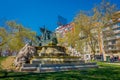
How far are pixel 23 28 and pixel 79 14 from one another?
16.7 m

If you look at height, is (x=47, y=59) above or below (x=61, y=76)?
above

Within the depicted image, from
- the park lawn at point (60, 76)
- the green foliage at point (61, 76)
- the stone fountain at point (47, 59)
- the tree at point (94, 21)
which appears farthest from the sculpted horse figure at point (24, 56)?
the tree at point (94, 21)

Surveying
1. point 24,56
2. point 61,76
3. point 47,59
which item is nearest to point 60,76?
point 61,76

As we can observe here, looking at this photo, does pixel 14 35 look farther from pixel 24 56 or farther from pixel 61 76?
pixel 61 76

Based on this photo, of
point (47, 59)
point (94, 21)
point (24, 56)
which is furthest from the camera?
point (94, 21)

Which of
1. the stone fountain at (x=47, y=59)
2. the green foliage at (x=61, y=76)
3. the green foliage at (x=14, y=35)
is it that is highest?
the green foliage at (x=14, y=35)

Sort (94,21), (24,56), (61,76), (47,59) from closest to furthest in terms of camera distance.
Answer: (61,76), (47,59), (24,56), (94,21)

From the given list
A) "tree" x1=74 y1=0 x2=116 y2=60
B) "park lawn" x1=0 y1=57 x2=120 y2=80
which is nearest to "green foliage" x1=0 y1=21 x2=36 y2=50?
"tree" x1=74 y1=0 x2=116 y2=60

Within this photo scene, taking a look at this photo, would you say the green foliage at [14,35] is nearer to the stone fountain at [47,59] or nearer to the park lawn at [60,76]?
the stone fountain at [47,59]

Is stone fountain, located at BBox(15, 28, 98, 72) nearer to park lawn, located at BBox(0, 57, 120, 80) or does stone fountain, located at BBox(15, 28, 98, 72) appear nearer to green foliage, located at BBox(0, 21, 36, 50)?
park lawn, located at BBox(0, 57, 120, 80)

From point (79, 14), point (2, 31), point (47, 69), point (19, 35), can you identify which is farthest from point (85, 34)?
point (47, 69)

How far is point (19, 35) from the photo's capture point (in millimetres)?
45719

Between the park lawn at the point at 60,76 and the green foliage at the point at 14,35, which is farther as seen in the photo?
the green foliage at the point at 14,35

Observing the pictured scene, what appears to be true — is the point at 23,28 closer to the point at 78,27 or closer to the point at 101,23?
the point at 78,27
